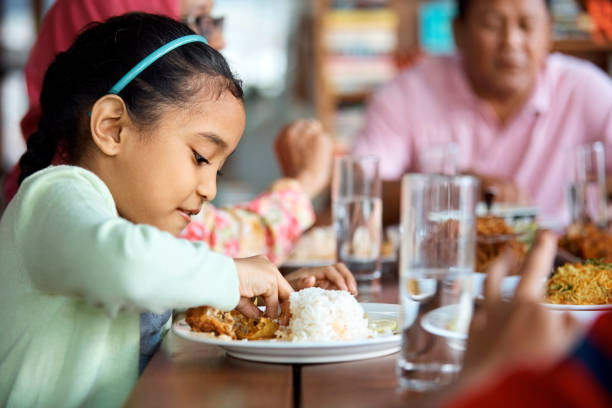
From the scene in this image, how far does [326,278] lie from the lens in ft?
3.97

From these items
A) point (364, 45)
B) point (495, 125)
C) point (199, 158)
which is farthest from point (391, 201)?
point (364, 45)

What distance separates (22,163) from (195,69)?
0.37 meters

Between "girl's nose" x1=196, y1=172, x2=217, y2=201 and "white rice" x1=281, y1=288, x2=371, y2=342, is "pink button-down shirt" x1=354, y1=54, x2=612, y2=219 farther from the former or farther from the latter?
"white rice" x1=281, y1=288, x2=371, y2=342

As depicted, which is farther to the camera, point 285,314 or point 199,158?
point 199,158

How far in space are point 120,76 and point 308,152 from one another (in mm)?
750

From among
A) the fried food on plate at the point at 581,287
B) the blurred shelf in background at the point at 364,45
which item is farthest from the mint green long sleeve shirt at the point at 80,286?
the blurred shelf in background at the point at 364,45

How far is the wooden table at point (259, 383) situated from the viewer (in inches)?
28.7

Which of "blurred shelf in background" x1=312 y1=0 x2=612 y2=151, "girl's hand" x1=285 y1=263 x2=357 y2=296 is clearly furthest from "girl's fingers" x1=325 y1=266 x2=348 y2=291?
"blurred shelf in background" x1=312 y1=0 x2=612 y2=151

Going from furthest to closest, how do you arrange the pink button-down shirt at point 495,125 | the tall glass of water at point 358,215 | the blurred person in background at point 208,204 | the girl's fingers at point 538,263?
the pink button-down shirt at point 495,125, the blurred person in background at point 208,204, the tall glass of water at point 358,215, the girl's fingers at point 538,263

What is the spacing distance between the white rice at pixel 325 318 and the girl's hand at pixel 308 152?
2.91 ft

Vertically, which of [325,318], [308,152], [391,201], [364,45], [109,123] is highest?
[364,45]

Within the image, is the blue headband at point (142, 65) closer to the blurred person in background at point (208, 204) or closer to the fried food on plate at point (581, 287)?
the blurred person in background at point (208, 204)

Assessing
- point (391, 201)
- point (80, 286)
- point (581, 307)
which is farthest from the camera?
point (391, 201)

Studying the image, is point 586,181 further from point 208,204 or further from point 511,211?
point 208,204
